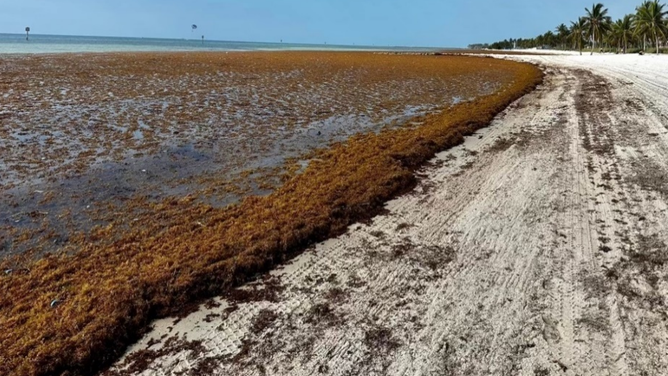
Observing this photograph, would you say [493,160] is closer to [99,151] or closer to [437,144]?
[437,144]

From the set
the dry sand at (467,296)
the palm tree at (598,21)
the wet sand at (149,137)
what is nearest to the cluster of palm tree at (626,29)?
the palm tree at (598,21)

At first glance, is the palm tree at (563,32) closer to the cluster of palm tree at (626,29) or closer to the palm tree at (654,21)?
the cluster of palm tree at (626,29)

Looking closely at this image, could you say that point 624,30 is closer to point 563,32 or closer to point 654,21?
point 654,21

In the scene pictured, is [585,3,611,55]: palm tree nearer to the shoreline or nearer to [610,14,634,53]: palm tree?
[610,14,634,53]: palm tree

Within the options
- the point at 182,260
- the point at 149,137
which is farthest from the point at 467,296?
the point at 149,137

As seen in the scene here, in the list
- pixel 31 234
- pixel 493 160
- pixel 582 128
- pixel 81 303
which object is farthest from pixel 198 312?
pixel 582 128

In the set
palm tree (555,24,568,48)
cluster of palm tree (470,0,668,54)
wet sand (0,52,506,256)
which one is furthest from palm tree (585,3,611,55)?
wet sand (0,52,506,256)
